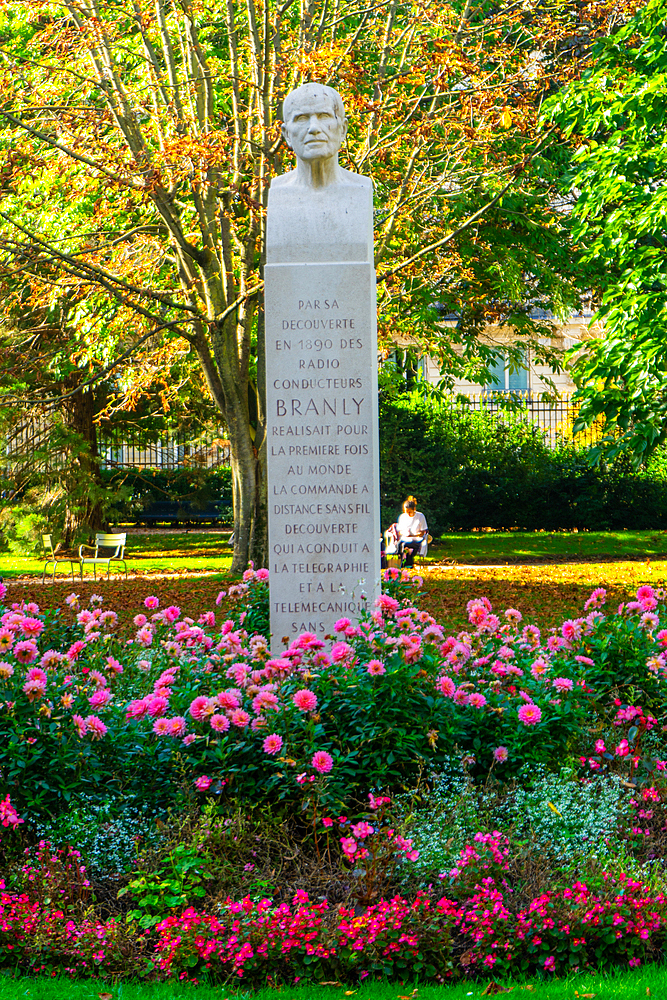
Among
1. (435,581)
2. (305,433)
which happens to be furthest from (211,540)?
(305,433)

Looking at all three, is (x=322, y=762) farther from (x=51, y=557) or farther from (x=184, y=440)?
(x=184, y=440)

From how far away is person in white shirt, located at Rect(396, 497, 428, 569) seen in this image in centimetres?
1509


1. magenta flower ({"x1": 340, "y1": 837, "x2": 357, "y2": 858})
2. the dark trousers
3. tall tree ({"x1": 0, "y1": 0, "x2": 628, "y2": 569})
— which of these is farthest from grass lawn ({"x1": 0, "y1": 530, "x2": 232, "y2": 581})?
magenta flower ({"x1": 340, "y1": 837, "x2": 357, "y2": 858})

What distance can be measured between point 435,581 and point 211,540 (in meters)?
10.5

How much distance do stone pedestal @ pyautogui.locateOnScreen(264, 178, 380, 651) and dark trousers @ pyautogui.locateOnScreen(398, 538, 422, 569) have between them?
345 inches

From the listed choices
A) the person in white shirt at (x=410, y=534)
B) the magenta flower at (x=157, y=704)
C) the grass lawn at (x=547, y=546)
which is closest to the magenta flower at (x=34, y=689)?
the magenta flower at (x=157, y=704)

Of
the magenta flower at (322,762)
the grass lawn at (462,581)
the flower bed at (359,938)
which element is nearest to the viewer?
the flower bed at (359,938)

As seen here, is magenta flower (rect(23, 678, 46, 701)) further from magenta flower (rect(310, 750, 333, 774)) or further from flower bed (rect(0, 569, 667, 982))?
magenta flower (rect(310, 750, 333, 774))

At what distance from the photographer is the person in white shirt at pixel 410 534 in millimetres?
15094

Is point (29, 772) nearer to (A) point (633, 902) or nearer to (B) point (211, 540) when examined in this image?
(A) point (633, 902)

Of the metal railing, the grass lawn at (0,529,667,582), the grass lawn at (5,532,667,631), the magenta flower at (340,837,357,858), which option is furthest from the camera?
the metal railing

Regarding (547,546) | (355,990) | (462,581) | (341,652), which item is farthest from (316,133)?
(547,546)

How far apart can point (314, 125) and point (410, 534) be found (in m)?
9.27

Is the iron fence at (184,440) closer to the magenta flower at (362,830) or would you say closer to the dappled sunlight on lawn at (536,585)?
the dappled sunlight on lawn at (536,585)
